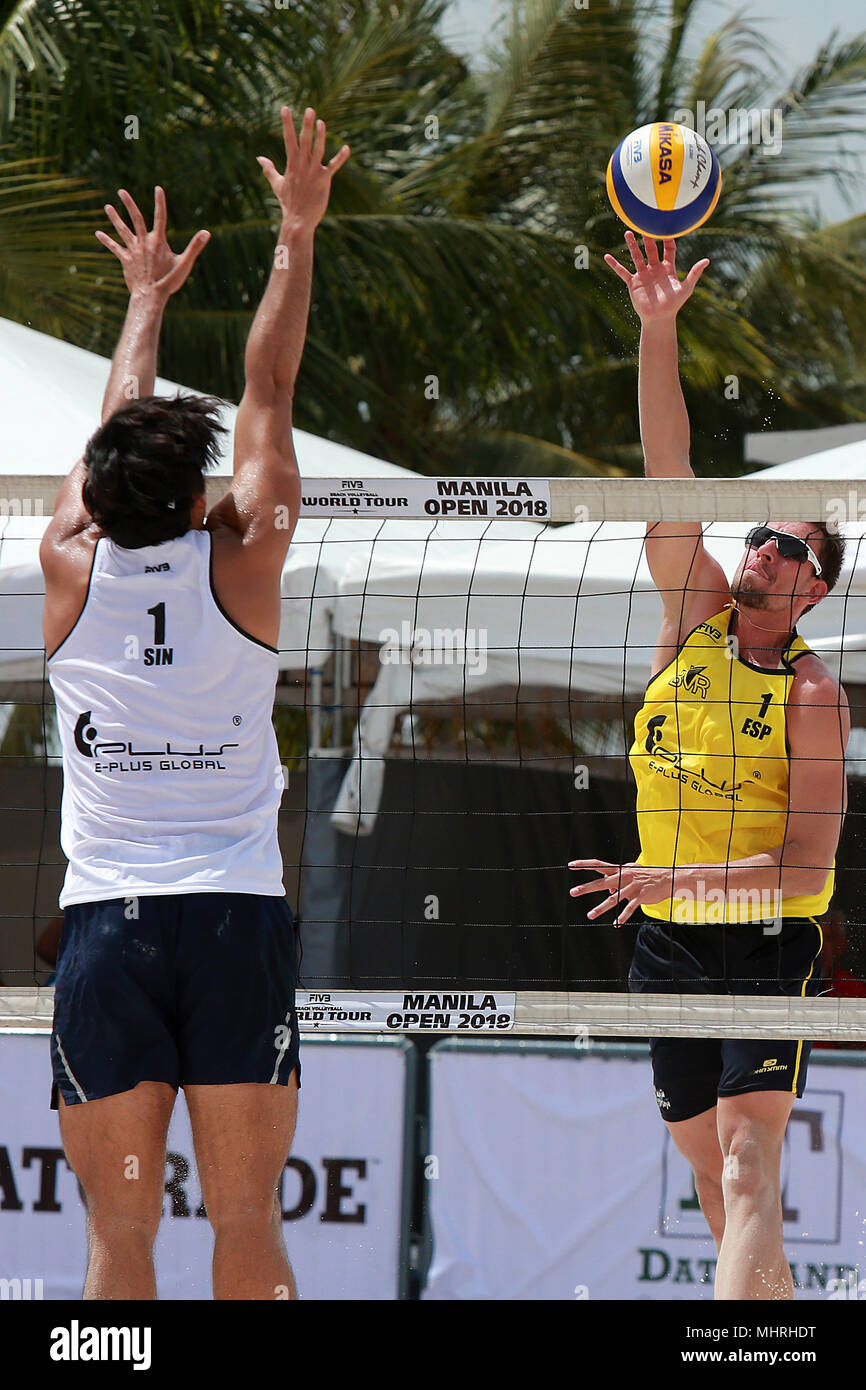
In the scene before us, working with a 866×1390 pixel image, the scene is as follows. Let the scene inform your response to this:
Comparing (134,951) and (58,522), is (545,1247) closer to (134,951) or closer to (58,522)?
(134,951)

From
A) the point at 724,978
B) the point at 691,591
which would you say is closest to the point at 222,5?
the point at 691,591

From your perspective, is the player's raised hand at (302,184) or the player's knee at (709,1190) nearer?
the player's raised hand at (302,184)

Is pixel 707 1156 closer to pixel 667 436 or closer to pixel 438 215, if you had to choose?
pixel 667 436

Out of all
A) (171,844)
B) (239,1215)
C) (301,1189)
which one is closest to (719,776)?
(171,844)

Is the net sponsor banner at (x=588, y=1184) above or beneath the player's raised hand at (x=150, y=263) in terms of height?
beneath

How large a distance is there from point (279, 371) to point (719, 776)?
1.36 meters

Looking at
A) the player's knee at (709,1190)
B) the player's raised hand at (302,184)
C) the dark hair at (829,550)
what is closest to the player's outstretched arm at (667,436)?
the dark hair at (829,550)

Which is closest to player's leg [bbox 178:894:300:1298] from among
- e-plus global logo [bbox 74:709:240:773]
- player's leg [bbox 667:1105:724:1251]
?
e-plus global logo [bbox 74:709:240:773]

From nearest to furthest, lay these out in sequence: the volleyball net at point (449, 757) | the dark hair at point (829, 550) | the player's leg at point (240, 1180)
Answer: the player's leg at point (240, 1180) < the dark hair at point (829, 550) < the volleyball net at point (449, 757)

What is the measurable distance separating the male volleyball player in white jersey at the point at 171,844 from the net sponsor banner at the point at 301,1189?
2.26m

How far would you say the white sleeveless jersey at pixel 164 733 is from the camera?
2416 millimetres

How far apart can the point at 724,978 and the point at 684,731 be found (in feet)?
1.91

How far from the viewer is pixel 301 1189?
15.3ft

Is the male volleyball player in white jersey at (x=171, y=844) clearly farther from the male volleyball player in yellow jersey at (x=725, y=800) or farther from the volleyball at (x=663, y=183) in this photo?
the volleyball at (x=663, y=183)
